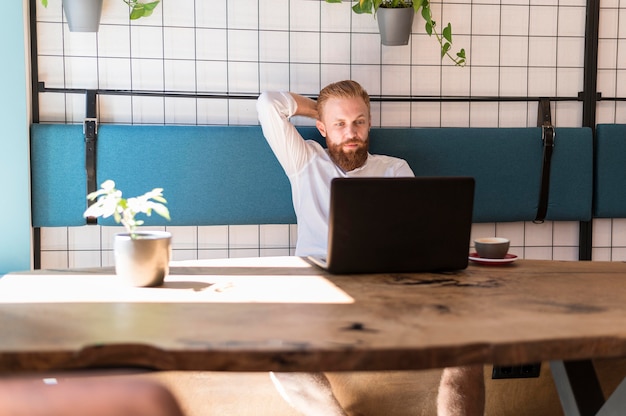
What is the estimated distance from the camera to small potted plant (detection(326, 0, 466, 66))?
3197 mm

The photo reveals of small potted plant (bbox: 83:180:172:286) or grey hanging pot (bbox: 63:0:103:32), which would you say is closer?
small potted plant (bbox: 83:180:172:286)

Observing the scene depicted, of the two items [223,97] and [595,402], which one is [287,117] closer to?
[223,97]

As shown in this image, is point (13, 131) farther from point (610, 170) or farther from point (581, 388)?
point (610, 170)

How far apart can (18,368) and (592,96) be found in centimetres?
304

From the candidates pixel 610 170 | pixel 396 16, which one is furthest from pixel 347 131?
pixel 610 170

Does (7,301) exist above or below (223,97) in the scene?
below

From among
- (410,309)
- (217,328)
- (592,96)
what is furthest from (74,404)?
(592,96)

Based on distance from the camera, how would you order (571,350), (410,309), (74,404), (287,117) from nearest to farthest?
1. (74,404)
2. (571,350)
3. (410,309)
4. (287,117)

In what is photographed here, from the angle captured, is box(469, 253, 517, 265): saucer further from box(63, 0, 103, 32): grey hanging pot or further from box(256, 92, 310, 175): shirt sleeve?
box(63, 0, 103, 32): grey hanging pot

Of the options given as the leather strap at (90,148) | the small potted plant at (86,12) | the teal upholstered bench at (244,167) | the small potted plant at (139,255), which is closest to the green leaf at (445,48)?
the teal upholstered bench at (244,167)

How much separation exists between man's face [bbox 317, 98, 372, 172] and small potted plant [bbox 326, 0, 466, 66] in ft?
1.36

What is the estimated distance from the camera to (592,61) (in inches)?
138

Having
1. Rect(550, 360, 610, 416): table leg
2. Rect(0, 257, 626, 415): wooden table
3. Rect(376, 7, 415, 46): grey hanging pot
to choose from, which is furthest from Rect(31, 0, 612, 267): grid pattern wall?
Rect(550, 360, 610, 416): table leg

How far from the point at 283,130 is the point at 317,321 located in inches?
65.2
